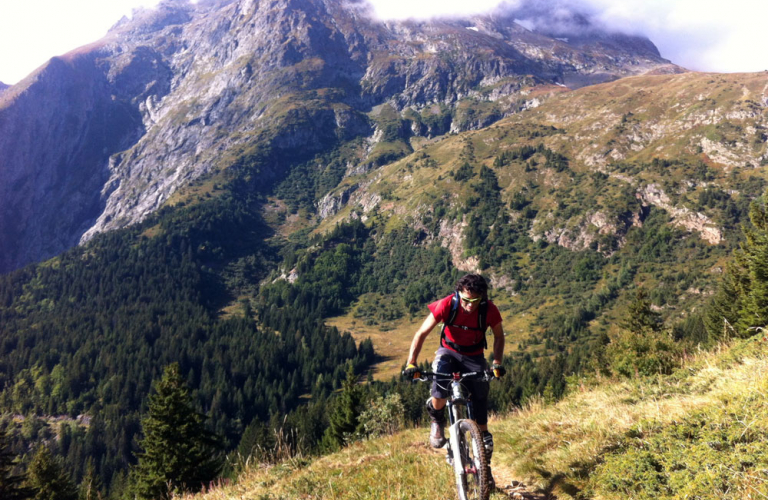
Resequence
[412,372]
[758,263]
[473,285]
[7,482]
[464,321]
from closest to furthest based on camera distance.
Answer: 1. [473,285]
2. [412,372]
3. [464,321]
4. [7,482]
5. [758,263]

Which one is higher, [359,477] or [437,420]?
[437,420]

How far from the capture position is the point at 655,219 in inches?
6329

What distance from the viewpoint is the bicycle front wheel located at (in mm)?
5555

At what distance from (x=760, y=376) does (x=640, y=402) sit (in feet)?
7.23

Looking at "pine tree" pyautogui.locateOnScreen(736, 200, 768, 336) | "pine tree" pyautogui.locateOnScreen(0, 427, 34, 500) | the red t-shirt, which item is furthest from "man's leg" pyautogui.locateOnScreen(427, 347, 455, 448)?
"pine tree" pyautogui.locateOnScreen(0, 427, 34, 500)

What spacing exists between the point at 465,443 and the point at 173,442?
27976 mm

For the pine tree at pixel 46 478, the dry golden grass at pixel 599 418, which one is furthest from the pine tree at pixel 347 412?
the dry golden grass at pixel 599 418

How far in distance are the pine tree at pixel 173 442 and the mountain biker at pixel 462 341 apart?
86.8 feet

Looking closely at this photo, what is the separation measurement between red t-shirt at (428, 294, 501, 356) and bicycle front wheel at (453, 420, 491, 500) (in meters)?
1.46

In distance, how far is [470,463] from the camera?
6.19 metres

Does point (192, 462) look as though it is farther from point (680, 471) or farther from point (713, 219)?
point (713, 219)

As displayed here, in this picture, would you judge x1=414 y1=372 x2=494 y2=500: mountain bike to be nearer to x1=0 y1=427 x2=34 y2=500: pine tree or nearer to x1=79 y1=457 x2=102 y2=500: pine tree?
x1=79 y1=457 x2=102 y2=500: pine tree

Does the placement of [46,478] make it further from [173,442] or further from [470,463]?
[470,463]

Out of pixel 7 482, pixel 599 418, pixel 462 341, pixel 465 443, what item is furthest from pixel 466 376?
pixel 7 482
